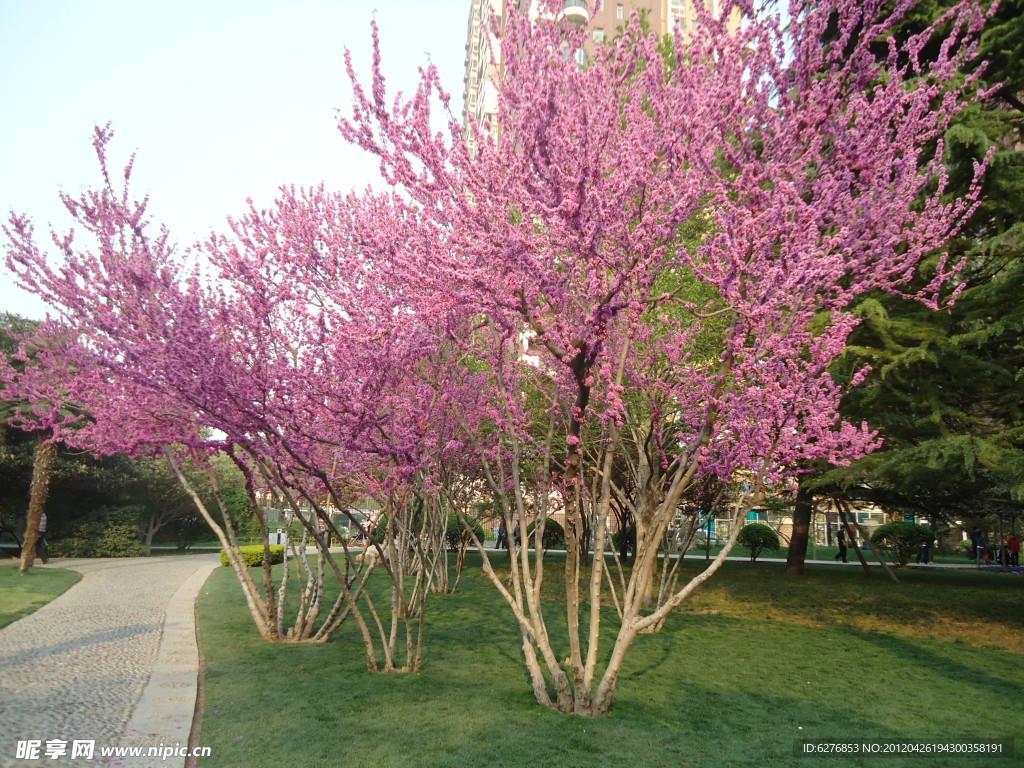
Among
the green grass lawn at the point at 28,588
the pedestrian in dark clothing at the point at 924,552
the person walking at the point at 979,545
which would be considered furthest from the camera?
the person walking at the point at 979,545

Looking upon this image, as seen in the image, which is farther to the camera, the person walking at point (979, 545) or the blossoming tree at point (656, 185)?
the person walking at point (979, 545)

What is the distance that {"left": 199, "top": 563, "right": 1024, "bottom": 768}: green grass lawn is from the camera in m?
5.62

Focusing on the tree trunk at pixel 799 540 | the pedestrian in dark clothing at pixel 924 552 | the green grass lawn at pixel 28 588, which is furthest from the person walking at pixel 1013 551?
the green grass lawn at pixel 28 588

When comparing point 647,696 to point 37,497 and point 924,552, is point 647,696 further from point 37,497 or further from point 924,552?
point 924,552

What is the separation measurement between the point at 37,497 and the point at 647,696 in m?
20.4

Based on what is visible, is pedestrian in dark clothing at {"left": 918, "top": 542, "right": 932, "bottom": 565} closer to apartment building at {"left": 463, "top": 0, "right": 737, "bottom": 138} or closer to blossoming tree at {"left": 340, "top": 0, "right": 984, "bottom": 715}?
apartment building at {"left": 463, "top": 0, "right": 737, "bottom": 138}

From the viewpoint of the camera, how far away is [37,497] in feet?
67.7

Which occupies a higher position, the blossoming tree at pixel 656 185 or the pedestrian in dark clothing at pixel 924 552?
the blossoming tree at pixel 656 185

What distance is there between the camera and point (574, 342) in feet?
19.5

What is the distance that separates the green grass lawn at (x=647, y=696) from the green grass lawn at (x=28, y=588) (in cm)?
335

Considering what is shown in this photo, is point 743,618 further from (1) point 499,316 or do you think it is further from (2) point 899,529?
(2) point 899,529

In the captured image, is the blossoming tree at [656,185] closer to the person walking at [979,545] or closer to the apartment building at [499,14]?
the apartment building at [499,14]

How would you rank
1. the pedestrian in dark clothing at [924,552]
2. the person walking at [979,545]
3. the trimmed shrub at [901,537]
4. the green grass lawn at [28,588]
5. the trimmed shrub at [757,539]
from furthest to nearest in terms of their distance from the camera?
the person walking at [979,545] < the trimmed shrub at [757,539] < the pedestrian in dark clothing at [924,552] < the trimmed shrub at [901,537] < the green grass lawn at [28,588]

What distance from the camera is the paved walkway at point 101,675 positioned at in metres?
5.82
